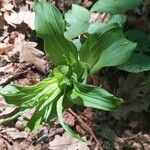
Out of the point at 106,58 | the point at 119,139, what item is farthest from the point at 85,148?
the point at 106,58

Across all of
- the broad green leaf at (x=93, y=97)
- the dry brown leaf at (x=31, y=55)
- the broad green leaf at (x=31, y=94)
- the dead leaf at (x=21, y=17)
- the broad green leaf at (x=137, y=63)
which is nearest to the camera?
the broad green leaf at (x=93, y=97)

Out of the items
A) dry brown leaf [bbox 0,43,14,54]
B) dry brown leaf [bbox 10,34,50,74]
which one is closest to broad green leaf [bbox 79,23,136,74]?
dry brown leaf [bbox 10,34,50,74]

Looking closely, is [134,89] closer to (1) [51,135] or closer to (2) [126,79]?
(2) [126,79]

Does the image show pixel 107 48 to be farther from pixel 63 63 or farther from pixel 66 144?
pixel 66 144

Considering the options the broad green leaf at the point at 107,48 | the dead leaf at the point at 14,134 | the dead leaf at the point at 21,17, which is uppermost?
the broad green leaf at the point at 107,48

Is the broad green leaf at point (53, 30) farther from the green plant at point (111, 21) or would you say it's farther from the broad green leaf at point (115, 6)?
the broad green leaf at point (115, 6)

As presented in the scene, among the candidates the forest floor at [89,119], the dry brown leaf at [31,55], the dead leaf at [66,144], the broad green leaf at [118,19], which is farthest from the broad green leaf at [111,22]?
the dead leaf at [66,144]
